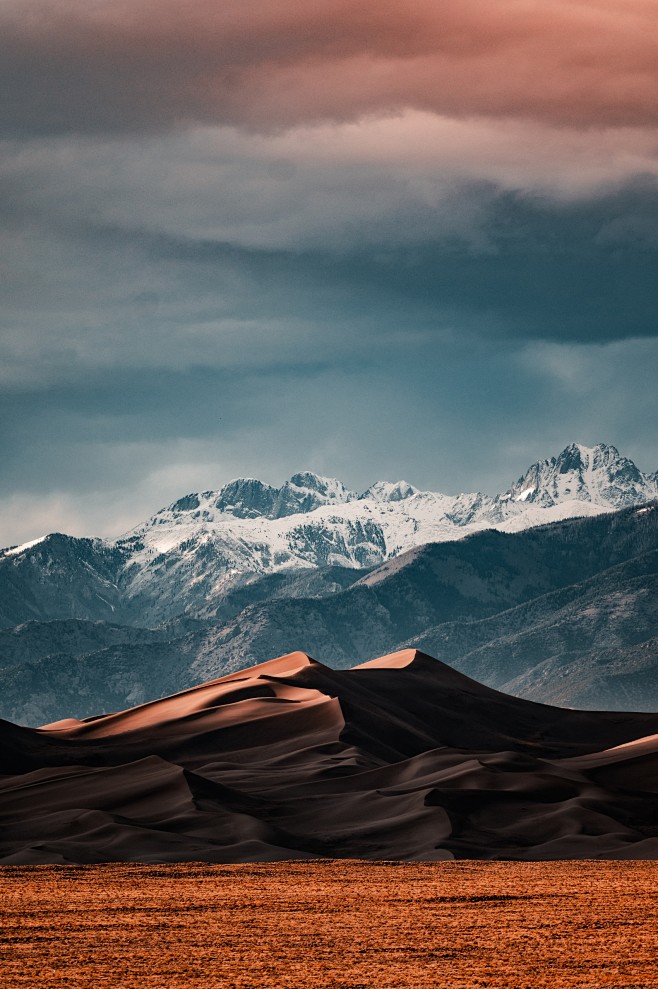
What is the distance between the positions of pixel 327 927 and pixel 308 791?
236ft

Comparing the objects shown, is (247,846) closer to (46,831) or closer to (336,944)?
(46,831)

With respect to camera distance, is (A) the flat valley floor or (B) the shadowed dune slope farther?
(B) the shadowed dune slope

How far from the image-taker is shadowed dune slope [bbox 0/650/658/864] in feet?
302

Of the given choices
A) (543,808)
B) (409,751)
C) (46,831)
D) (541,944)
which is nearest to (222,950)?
(541,944)

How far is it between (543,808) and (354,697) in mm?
78900

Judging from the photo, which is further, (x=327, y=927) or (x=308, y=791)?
(x=308, y=791)

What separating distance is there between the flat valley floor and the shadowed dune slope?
39.6ft

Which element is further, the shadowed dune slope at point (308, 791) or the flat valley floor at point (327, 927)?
the shadowed dune slope at point (308, 791)

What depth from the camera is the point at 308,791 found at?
125 meters

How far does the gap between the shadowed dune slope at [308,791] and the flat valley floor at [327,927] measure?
39.6 ft

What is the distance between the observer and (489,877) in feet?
243

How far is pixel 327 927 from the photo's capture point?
54.1 m

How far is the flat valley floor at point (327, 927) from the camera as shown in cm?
4272

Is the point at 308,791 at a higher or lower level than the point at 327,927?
higher
